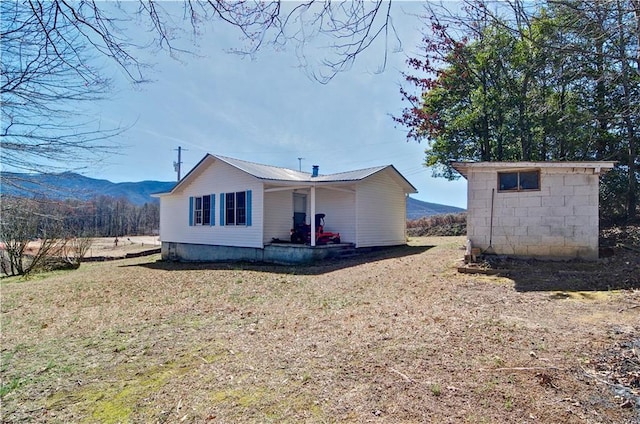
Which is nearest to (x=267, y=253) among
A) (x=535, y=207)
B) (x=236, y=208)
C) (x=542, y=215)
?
(x=236, y=208)

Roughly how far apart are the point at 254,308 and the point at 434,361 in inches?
137

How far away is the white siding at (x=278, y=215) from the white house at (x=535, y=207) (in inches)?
278

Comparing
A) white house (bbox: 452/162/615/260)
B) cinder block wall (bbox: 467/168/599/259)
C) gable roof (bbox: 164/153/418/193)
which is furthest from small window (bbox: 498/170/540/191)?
gable roof (bbox: 164/153/418/193)

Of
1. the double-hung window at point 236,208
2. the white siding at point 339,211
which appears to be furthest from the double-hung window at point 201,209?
the white siding at point 339,211

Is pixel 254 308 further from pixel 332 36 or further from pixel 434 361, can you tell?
pixel 332 36

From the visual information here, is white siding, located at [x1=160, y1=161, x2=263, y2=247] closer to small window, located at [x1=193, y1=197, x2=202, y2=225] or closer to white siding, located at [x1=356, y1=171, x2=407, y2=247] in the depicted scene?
small window, located at [x1=193, y1=197, x2=202, y2=225]

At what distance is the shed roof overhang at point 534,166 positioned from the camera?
7.77 meters

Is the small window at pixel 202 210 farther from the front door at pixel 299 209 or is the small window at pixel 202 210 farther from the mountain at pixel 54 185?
the mountain at pixel 54 185

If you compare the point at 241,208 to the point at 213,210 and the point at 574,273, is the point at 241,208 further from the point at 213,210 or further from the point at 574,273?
the point at 574,273

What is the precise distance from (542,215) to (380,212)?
6.94m

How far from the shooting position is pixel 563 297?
5.76 meters

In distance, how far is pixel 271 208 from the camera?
13.7m

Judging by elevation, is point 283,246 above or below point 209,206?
below

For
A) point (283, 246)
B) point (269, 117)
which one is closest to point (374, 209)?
point (283, 246)
